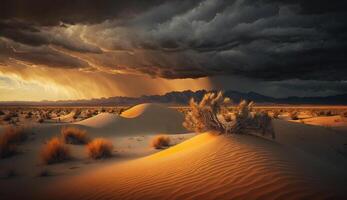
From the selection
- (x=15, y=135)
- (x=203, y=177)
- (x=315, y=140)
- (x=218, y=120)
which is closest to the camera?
(x=203, y=177)

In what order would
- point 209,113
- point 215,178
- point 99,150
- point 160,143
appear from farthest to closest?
1. point 160,143
2. point 99,150
3. point 209,113
4. point 215,178

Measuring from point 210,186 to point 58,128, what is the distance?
15.6 m

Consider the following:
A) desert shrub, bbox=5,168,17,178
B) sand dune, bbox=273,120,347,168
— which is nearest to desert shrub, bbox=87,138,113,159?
desert shrub, bbox=5,168,17,178

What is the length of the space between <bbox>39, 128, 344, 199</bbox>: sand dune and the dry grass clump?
16.9 feet

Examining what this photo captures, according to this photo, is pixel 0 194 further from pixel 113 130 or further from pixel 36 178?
pixel 113 130

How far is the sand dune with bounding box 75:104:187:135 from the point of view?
23578 millimetres

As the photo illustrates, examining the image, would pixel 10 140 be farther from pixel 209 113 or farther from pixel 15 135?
pixel 209 113

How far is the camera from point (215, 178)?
249 inches

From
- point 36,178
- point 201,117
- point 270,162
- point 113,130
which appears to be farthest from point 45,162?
point 113,130

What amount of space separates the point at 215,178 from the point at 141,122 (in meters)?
20.8

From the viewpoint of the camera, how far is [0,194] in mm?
7266

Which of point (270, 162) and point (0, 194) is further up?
point (270, 162)

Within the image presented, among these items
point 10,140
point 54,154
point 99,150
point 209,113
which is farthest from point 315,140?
point 10,140

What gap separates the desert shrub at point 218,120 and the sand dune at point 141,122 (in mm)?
12665
